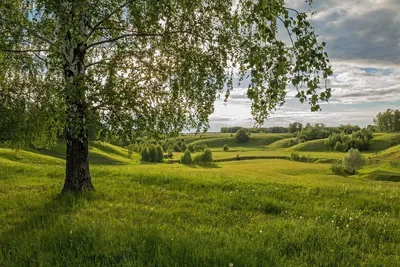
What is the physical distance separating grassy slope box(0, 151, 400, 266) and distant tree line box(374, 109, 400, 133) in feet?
669

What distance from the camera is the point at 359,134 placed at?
161375 mm

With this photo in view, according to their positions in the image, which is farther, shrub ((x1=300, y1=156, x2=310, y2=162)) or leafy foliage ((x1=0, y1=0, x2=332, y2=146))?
shrub ((x1=300, y1=156, x2=310, y2=162))

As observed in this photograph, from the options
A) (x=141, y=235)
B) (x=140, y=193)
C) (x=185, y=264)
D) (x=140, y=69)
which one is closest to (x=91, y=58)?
(x=140, y=69)

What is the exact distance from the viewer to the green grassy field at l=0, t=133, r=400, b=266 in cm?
558

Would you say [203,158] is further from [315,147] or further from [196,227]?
[196,227]

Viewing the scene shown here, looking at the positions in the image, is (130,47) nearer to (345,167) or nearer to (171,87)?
(171,87)

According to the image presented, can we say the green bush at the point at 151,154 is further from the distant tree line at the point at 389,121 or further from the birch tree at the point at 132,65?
the distant tree line at the point at 389,121

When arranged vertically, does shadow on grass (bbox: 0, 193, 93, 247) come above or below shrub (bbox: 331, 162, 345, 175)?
above

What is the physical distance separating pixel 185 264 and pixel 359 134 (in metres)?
177

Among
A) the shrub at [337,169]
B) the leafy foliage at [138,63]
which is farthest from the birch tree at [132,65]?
the shrub at [337,169]

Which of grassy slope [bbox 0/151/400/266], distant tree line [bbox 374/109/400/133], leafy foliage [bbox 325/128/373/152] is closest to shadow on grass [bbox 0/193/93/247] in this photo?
grassy slope [bbox 0/151/400/266]

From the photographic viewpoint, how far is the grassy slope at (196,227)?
5.58 metres

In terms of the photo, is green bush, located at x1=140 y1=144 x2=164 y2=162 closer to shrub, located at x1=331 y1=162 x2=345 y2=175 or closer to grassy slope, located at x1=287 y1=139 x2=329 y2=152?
shrub, located at x1=331 y1=162 x2=345 y2=175

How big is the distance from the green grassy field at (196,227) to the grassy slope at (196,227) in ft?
0.08
